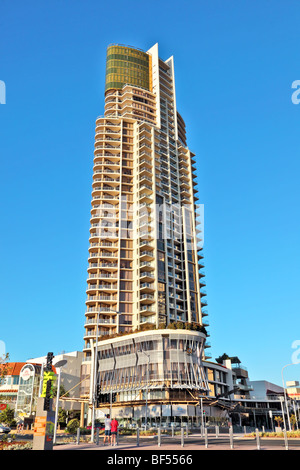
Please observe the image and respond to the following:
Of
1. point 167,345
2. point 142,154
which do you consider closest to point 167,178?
point 142,154

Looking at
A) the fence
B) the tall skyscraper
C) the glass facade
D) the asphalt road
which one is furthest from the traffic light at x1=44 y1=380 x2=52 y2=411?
the glass facade

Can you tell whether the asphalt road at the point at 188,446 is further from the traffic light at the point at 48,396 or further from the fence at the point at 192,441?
the traffic light at the point at 48,396

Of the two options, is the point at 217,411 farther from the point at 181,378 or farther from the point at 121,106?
the point at 121,106

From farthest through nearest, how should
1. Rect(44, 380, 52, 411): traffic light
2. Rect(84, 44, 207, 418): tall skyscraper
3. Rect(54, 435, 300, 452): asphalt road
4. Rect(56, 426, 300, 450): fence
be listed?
Rect(84, 44, 207, 418): tall skyscraper < Rect(56, 426, 300, 450): fence < Rect(54, 435, 300, 452): asphalt road < Rect(44, 380, 52, 411): traffic light

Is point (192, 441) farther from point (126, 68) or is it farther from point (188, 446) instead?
point (126, 68)

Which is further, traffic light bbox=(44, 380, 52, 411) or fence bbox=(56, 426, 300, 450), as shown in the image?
fence bbox=(56, 426, 300, 450)

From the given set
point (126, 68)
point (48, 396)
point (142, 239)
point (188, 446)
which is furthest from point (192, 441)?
point (126, 68)

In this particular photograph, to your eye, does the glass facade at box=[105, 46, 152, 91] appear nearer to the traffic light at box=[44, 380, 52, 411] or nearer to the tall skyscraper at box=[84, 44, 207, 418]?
the tall skyscraper at box=[84, 44, 207, 418]

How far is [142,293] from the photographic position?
3558 inches

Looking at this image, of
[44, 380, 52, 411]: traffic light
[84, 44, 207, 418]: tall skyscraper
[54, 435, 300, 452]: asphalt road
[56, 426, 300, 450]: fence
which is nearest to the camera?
[44, 380, 52, 411]: traffic light

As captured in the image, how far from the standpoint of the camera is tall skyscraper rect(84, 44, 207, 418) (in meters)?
68.8

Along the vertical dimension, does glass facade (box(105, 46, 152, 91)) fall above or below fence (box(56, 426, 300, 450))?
above

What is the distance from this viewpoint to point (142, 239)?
94.4 m

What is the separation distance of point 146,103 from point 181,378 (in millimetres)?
77552
